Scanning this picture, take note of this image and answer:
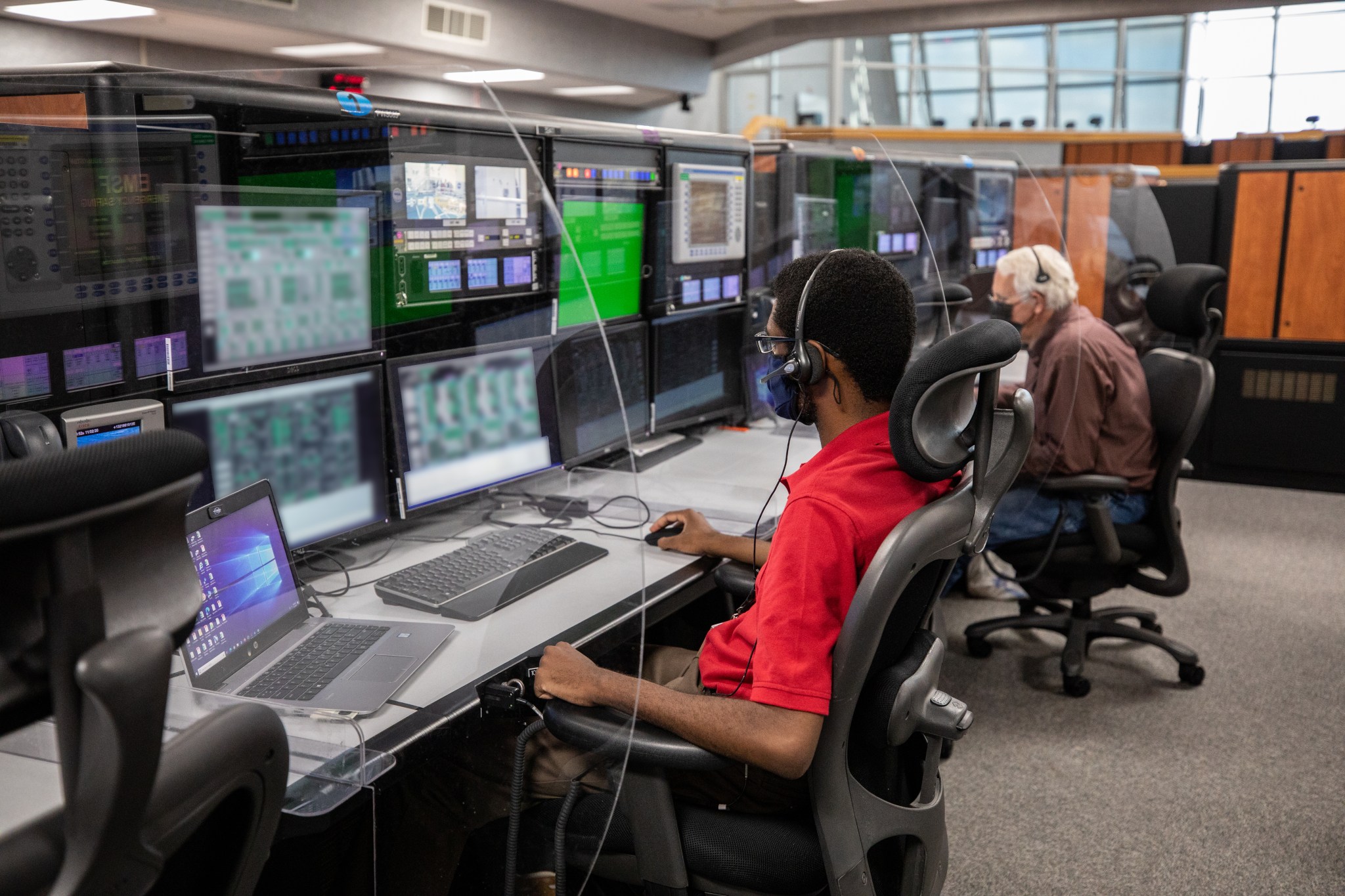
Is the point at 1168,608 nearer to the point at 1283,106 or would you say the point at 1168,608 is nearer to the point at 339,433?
the point at 339,433

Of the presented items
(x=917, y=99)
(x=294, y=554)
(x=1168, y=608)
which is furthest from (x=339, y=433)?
(x=917, y=99)

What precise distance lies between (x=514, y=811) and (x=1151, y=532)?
2131 millimetres

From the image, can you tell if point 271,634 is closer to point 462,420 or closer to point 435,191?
point 462,420

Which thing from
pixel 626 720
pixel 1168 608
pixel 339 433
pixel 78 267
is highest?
pixel 78 267

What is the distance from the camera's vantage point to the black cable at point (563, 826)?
1.33m

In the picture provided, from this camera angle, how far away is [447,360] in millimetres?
1903

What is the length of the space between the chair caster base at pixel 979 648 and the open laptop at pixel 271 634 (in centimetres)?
205

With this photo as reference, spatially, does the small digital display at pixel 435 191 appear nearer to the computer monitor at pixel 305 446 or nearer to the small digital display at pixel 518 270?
the small digital display at pixel 518 270

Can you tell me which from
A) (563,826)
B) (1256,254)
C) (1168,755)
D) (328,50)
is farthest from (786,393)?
(328,50)

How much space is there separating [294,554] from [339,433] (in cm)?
23

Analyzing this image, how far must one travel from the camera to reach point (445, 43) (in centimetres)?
691

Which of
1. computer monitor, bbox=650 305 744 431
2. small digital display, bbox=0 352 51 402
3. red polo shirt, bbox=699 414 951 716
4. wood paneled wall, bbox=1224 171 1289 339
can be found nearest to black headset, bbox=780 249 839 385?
red polo shirt, bbox=699 414 951 716

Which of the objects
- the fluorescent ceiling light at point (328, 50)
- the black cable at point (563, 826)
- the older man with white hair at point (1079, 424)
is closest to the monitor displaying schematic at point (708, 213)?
the older man with white hair at point (1079, 424)

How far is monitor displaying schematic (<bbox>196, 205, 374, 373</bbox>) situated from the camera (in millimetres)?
1541
